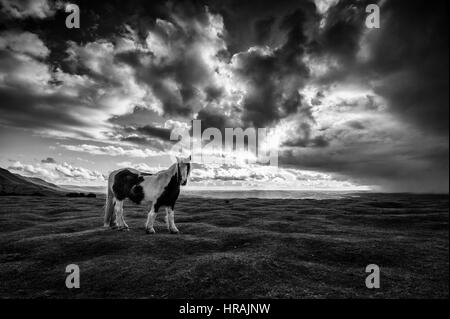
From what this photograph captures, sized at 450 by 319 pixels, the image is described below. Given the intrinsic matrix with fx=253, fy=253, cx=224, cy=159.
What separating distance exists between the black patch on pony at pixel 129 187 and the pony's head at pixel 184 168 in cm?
221

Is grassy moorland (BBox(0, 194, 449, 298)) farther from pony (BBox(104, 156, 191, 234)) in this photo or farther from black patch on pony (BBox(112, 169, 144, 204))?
black patch on pony (BBox(112, 169, 144, 204))

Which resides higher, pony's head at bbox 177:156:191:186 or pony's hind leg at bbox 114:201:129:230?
pony's head at bbox 177:156:191:186

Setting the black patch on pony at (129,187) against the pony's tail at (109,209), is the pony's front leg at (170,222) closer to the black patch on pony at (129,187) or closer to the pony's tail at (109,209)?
the black patch on pony at (129,187)

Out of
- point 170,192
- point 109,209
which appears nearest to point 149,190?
point 170,192

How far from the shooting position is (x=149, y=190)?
12.3 m

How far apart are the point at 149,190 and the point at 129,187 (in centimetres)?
115

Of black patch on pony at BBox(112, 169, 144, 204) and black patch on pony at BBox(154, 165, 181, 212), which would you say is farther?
black patch on pony at BBox(112, 169, 144, 204)

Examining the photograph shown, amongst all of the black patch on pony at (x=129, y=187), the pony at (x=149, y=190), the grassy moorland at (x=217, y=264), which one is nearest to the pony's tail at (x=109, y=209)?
the pony at (x=149, y=190)

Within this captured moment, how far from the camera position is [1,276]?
7465 mm

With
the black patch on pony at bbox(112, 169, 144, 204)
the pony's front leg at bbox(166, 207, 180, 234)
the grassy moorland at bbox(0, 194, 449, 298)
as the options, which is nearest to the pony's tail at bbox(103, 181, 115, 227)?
the black patch on pony at bbox(112, 169, 144, 204)

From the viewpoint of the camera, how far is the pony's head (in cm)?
1179

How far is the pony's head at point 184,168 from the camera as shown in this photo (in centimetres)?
1179
